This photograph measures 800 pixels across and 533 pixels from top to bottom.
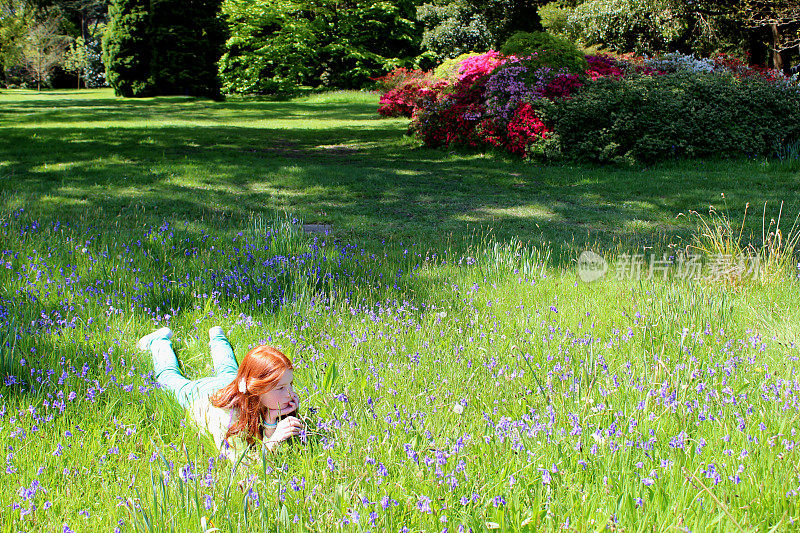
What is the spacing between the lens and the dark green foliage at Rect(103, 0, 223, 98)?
28.2 metres

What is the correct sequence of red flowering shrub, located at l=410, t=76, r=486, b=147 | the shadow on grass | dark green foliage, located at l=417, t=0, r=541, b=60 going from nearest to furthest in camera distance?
the shadow on grass, red flowering shrub, located at l=410, t=76, r=486, b=147, dark green foliage, located at l=417, t=0, r=541, b=60

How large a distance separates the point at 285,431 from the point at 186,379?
3.30 ft

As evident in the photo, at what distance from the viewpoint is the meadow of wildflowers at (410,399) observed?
1920mm

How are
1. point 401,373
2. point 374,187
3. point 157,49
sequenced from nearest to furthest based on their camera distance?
point 401,373
point 374,187
point 157,49

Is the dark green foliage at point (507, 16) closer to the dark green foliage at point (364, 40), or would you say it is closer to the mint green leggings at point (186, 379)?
the dark green foliage at point (364, 40)

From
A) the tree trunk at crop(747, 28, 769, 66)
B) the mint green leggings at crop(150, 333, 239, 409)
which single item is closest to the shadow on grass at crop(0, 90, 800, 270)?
the mint green leggings at crop(150, 333, 239, 409)

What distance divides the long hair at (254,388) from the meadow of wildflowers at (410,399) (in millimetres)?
177

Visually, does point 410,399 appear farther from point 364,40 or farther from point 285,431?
point 364,40

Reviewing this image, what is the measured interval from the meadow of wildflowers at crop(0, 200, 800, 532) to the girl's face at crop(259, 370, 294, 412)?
0.11 metres

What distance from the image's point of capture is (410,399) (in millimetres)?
2627

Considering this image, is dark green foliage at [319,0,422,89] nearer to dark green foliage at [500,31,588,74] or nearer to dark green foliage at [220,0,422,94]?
dark green foliage at [220,0,422,94]

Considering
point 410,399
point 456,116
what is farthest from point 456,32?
point 410,399

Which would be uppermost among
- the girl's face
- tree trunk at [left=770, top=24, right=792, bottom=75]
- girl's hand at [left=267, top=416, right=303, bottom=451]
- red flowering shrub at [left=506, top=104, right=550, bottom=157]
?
tree trunk at [left=770, top=24, right=792, bottom=75]

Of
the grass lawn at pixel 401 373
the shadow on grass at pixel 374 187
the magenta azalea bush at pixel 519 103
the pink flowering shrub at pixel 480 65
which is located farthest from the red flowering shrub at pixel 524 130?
the grass lawn at pixel 401 373
